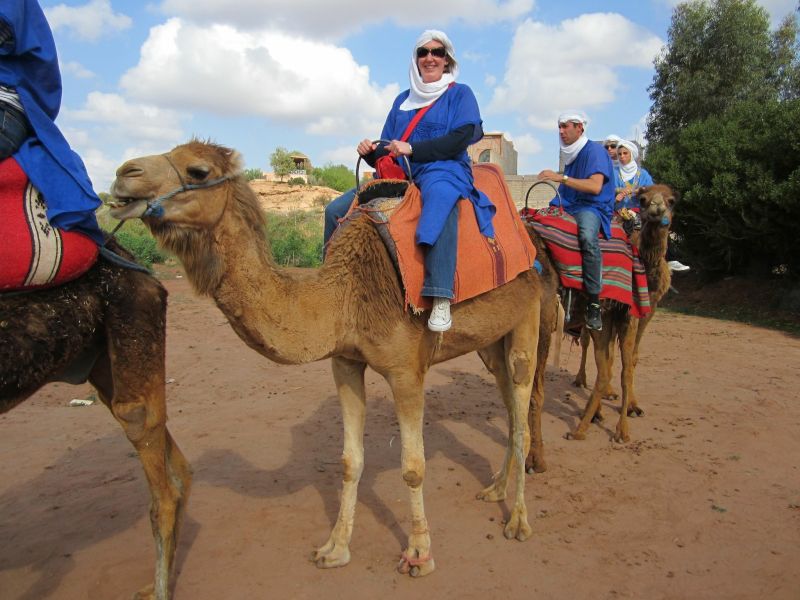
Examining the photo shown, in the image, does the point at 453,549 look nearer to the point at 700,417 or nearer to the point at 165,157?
the point at 165,157

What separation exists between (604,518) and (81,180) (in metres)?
4.13

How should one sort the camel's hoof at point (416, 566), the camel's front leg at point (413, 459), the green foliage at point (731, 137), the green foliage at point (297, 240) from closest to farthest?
the camel's front leg at point (413, 459), the camel's hoof at point (416, 566), the green foliage at point (731, 137), the green foliage at point (297, 240)

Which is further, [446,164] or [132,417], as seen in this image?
[446,164]

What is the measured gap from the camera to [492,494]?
4914 millimetres

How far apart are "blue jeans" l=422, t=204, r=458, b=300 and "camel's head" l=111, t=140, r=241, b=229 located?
1.20 m

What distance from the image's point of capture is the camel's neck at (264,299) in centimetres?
300

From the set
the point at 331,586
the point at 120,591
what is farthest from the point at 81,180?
the point at 331,586

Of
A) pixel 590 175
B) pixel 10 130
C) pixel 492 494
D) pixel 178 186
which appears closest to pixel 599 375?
pixel 590 175

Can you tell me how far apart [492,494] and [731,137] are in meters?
14.6

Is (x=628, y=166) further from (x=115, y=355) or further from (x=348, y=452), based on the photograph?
(x=115, y=355)

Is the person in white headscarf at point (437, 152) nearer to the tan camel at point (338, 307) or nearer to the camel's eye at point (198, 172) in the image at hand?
the tan camel at point (338, 307)

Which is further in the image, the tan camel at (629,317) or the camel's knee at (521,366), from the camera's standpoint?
the tan camel at (629,317)

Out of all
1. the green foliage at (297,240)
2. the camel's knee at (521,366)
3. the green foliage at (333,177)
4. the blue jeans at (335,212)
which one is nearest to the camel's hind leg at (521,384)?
the camel's knee at (521,366)

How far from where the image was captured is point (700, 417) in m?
6.89
